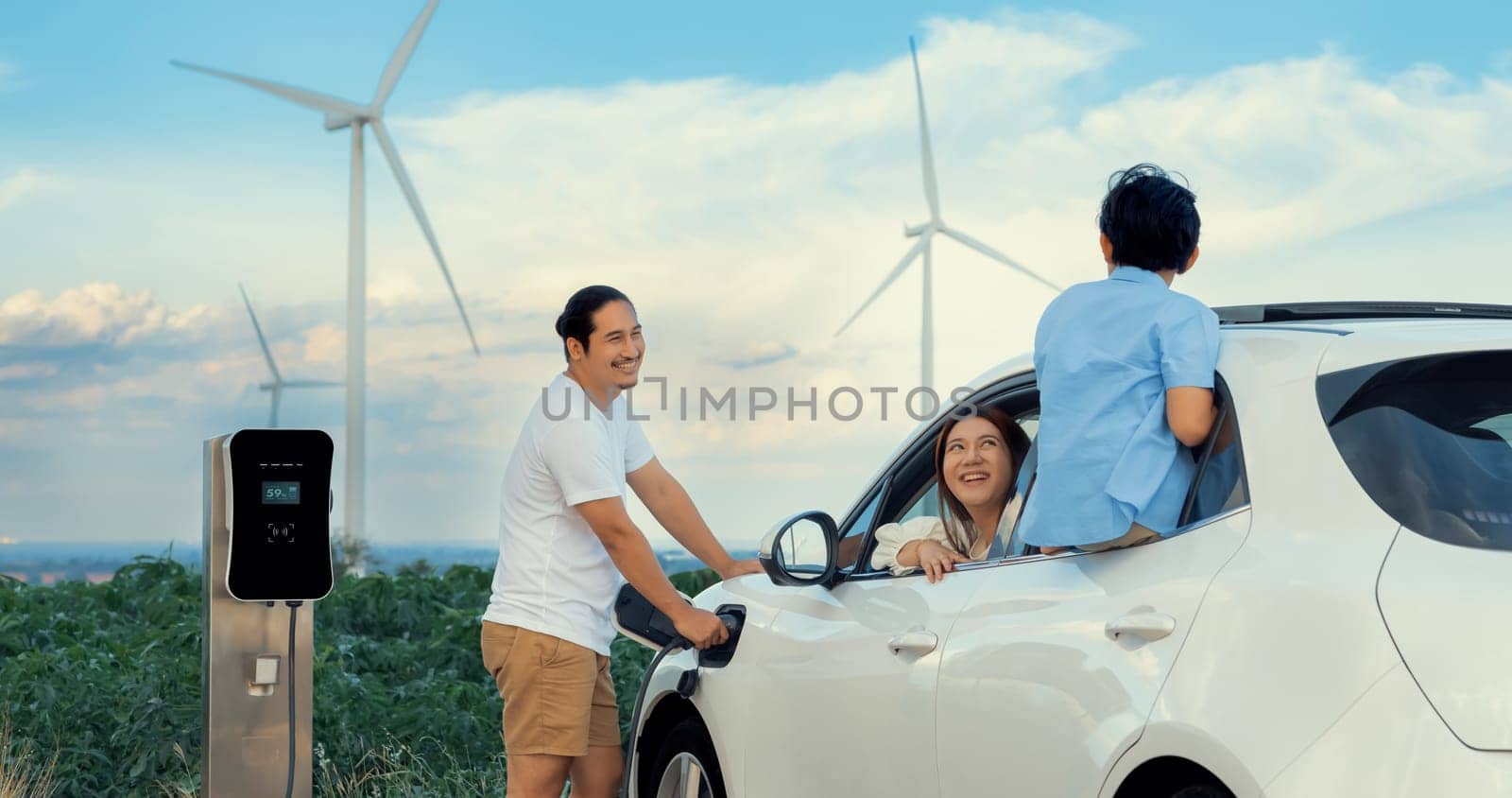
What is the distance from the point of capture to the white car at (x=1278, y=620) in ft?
8.01

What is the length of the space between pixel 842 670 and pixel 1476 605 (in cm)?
175

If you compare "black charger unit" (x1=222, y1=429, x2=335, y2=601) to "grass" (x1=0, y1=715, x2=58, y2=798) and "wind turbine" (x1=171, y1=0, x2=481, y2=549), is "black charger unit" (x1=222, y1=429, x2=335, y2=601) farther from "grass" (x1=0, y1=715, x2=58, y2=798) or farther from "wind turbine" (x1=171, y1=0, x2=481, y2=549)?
"wind turbine" (x1=171, y1=0, x2=481, y2=549)

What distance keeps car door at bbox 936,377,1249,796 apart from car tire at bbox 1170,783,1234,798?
0.13 m

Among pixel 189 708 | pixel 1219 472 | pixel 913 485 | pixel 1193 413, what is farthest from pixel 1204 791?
pixel 189 708

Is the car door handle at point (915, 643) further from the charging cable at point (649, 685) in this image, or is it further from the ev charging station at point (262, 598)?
the ev charging station at point (262, 598)

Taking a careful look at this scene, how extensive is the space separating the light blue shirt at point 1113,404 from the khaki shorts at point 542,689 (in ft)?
6.14

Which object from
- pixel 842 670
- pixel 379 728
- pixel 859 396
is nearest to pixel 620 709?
pixel 379 728

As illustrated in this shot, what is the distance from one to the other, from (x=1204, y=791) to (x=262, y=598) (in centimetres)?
338

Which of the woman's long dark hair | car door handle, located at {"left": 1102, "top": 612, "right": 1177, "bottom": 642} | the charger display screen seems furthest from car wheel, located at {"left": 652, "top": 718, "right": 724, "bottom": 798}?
car door handle, located at {"left": 1102, "top": 612, "right": 1177, "bottom": 642}

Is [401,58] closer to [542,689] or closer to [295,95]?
[295,95]

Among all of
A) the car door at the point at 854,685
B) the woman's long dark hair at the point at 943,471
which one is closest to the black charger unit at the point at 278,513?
the car door at the point at 854,685

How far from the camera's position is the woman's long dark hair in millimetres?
4098

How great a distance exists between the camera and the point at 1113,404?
3270 millimetres

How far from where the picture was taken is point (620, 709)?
9789 millimetres
